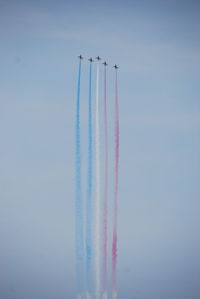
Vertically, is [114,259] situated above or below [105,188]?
below

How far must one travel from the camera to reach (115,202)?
8.52 meters

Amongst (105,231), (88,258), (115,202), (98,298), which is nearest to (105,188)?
(115,202)

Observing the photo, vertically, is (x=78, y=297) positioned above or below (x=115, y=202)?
below

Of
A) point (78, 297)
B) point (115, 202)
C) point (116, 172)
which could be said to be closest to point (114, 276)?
point (78, 297)

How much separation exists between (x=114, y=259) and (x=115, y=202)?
4.19ft

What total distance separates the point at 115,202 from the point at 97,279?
1710 millimetres

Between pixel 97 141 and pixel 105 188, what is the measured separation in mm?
1054

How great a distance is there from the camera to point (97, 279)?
834 cm

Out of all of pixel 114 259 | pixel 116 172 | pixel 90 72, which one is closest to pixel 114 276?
pixel 114 259

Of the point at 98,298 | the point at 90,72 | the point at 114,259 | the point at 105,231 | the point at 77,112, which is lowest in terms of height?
the point at 98,298

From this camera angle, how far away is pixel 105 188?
8.45 meters

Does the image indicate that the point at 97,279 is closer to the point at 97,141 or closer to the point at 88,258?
the point at 88,258

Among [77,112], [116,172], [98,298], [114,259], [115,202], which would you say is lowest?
[98,298]

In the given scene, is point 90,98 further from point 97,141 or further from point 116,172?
point 116,172
